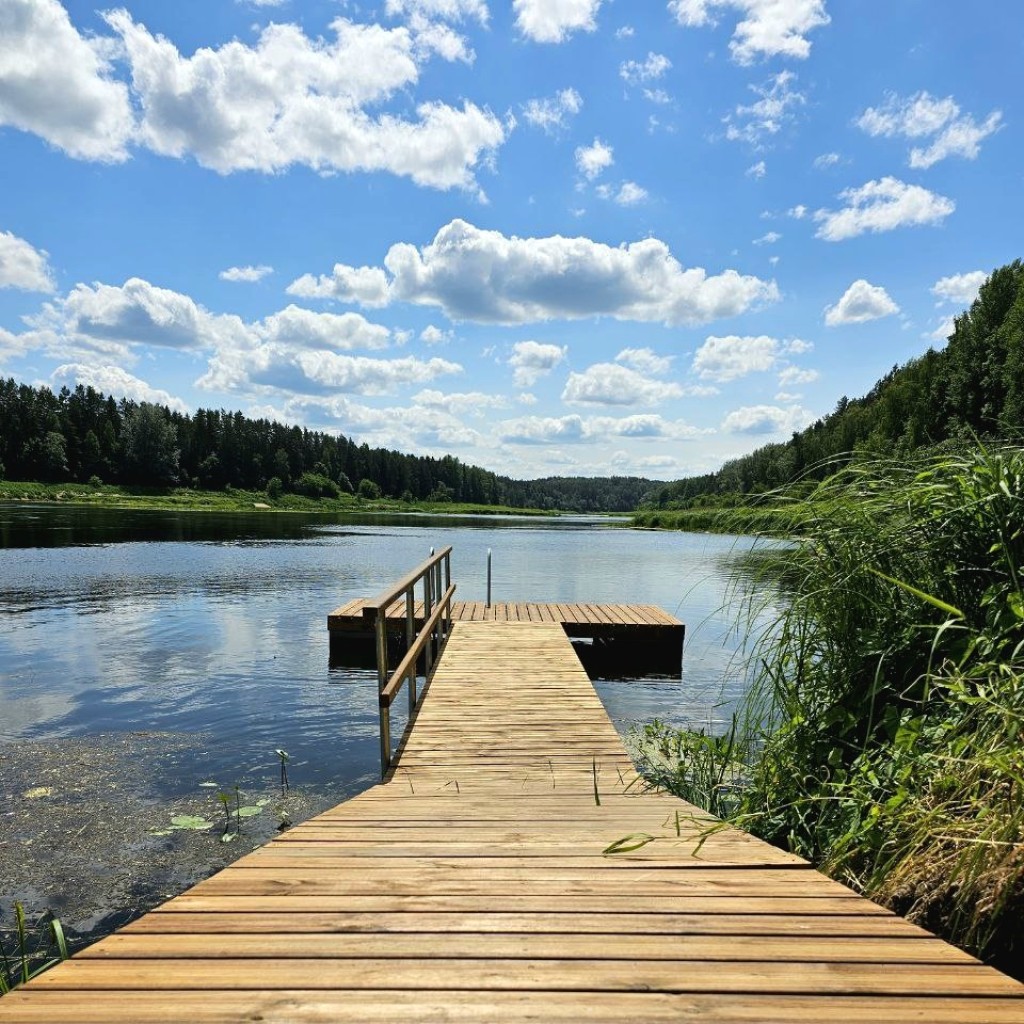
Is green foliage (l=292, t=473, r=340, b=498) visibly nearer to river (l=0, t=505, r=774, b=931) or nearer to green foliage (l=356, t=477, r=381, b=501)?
green foliage (l=356, t=477, r=381, b=501)

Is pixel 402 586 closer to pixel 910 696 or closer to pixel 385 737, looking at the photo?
pixel 385 737

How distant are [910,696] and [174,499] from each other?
9080 centimetres

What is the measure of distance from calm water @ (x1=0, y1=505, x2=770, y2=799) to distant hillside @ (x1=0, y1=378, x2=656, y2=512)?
67560 mm

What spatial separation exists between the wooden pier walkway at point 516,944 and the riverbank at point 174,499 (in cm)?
7698

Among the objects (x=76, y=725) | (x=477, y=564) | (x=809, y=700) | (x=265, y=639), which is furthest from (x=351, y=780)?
(x=477, y=564)

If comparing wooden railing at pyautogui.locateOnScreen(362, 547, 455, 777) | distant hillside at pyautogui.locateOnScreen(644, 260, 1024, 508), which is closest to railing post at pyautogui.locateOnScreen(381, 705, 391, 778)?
wooden railing at pyautogui.locateOnScreen(362, 547, 455, 777)

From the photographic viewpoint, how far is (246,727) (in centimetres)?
782

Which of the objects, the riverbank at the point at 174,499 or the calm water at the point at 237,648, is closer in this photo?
the calm water at the point at 237,648

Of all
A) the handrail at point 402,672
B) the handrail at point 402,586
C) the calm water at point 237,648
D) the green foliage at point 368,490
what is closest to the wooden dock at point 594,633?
the calm water at point 237,648

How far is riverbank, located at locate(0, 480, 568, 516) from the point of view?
2995 inches

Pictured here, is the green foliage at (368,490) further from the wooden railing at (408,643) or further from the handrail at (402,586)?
the handrail at (402,586)

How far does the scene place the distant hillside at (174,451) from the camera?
8262 cm

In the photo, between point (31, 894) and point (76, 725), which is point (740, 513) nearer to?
point (31, 894)

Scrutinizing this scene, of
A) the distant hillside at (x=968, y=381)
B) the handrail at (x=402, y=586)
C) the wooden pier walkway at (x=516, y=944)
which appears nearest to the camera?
the wooden pier walkway at (x=516, y=944)
